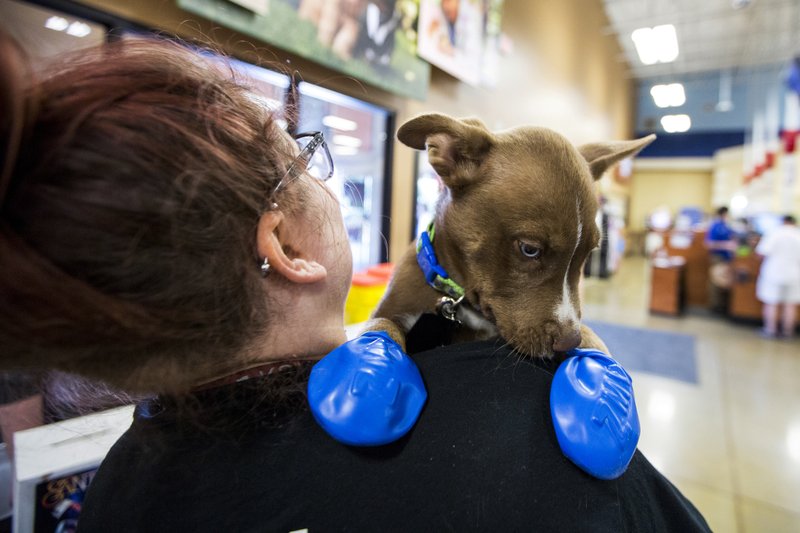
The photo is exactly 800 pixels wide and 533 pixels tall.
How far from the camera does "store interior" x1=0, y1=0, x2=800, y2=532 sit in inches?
102

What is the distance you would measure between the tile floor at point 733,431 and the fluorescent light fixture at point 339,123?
3097 millimetres

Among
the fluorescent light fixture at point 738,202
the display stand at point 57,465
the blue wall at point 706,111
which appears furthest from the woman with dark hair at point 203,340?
the blue wall at point 706,111

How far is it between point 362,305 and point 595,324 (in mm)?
5299

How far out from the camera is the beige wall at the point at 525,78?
289cm

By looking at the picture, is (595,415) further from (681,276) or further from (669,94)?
(669,94)

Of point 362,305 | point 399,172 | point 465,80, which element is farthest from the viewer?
point 465,80

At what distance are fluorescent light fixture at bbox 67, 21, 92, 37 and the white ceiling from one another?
35.9ft

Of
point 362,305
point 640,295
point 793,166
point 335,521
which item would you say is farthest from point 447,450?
point 793,166

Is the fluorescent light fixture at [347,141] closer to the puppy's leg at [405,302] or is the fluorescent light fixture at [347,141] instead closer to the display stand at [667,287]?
the puppy's leg at [405,302]

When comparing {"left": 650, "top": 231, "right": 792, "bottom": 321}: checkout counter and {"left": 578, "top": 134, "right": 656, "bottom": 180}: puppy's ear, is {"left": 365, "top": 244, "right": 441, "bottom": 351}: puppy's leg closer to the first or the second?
{"left": 578, "top": 134, "right": 656, "bottom": 180}: puppy's ear

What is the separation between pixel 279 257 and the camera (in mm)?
765

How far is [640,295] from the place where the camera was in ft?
32.0

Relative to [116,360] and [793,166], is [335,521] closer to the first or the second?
[116,360]

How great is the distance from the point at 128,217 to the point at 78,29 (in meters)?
2.51
